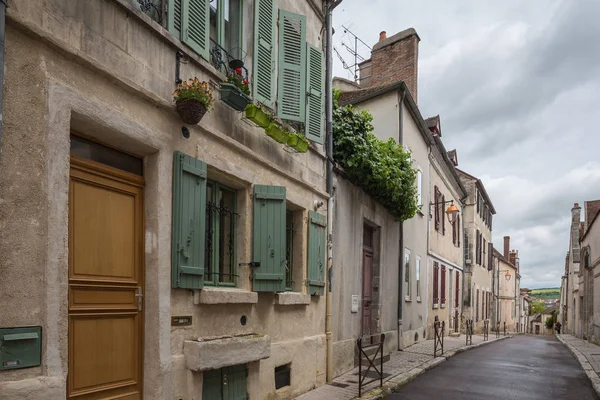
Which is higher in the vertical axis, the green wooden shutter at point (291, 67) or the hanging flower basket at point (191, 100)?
the green wooden shutter at point (291, 67)

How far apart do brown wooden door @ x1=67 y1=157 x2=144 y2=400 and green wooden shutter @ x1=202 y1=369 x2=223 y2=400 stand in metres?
0.84

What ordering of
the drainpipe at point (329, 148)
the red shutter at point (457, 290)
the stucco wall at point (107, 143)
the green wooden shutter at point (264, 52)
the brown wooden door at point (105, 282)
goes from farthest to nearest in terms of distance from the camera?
the red shutter at point (457, 290) → the drainpipe at point (329, 148) → the green wooden shutter at point (264, 52) → the brown wooden door at point (105, 282) → the stucco wall at point (107, 143)

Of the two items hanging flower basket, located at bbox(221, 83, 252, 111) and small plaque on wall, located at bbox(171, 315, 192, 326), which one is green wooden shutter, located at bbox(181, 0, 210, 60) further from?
small plaque on wall, located at bbox(171, 315, 192, 326)

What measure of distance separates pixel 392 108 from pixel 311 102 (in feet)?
20.3

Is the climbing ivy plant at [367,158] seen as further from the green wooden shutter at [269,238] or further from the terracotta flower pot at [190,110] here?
the terracotta flower pot at [190,110]

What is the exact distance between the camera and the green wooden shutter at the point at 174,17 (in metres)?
4.92

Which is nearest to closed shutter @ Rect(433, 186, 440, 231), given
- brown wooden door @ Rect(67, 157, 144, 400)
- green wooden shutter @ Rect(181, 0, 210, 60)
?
green wooden shutter @ Rect(181, 0, 210, 60)

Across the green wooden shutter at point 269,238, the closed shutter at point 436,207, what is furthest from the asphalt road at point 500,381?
the closed shutter at point 436,207

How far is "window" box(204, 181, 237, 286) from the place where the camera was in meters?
5.66

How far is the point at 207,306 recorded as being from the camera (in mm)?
5316

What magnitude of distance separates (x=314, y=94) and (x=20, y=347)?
5.70 meters

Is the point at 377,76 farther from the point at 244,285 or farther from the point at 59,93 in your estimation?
the point at 59,93

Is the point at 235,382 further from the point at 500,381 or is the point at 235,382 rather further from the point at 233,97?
the point at 500,381

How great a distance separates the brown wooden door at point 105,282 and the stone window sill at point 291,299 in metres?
2.43
